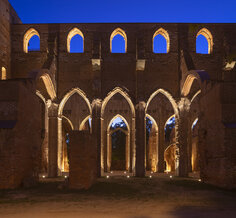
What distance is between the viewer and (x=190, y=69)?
53.2 ft

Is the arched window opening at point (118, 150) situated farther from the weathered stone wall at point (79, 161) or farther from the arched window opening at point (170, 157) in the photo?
the weathered stone wall at point (79, 161)

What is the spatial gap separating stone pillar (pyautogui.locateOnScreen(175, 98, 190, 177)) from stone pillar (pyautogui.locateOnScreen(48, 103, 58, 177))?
7.17 meters

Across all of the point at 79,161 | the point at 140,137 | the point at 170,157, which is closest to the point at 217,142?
the point at 79,161

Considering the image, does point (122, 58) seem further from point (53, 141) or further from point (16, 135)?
point (16, 135)

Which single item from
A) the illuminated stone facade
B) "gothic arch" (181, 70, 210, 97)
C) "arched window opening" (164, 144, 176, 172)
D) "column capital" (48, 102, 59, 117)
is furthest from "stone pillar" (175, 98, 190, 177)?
"arched window opening" (164, 144, 176, 172)

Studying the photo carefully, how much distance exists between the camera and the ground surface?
688cm

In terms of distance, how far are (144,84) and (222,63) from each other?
4.98m

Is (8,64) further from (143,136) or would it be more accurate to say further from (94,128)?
(143,136)

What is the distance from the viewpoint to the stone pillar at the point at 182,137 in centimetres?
1691

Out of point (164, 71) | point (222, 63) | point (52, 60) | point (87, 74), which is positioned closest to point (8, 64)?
point (52, 60)

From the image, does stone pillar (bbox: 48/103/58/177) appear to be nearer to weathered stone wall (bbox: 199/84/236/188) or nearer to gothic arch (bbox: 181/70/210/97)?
gothic arch (bbox: 181/70/210/97)

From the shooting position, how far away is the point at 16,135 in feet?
35.2

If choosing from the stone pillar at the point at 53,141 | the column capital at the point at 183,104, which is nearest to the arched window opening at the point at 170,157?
the column capital at the point at 183,104

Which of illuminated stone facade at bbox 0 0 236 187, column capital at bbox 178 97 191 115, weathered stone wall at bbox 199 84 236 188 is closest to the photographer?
weathered stone wall at bbox 199 84 236 188
